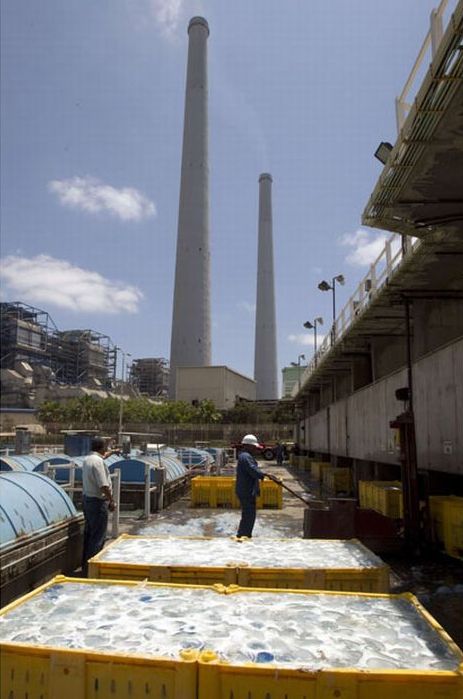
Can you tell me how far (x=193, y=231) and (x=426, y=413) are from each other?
6001 centimetres

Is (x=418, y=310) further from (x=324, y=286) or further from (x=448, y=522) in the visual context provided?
(x=324, y=286)

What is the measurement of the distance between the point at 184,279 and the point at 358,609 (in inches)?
2635

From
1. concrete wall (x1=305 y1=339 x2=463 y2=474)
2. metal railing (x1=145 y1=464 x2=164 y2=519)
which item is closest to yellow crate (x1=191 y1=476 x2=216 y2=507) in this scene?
metal railing (x1=145 y1=464 x2=164 y2=519)

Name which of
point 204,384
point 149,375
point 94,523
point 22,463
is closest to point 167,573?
point 94,523

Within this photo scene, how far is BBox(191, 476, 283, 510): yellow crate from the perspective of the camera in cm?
1628

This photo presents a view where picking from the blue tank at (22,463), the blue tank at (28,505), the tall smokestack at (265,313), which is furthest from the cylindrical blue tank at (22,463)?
the tall smokestack at (265,313)

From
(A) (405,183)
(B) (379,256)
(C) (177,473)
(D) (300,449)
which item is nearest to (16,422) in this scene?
(D) (300,449)

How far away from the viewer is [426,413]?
11906 millimetres

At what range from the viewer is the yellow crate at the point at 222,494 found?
16.3 metres

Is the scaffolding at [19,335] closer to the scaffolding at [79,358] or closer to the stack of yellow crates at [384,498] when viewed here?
the scaffolding at [79,358]

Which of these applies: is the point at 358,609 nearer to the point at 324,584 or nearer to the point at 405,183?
the point at 324,584

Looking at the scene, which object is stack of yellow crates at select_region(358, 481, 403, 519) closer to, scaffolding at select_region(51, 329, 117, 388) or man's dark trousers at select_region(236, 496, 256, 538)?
man's dark trousers at select_region(236, 496, 256, 538)

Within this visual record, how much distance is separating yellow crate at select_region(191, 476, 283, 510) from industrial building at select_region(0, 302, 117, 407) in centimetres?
7872

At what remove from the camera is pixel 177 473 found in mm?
18656
